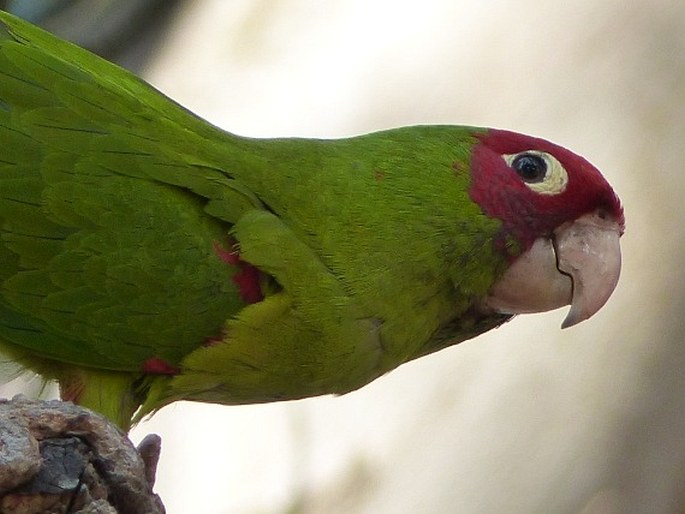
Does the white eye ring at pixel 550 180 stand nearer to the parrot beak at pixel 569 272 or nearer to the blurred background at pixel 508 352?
the parrot beak at pixel 569 272

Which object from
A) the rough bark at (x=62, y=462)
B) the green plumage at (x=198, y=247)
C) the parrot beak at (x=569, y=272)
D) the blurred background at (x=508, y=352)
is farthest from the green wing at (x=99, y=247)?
the blurred background at (x=508, y=352)

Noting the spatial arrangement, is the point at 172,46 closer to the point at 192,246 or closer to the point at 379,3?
the point at 379,3

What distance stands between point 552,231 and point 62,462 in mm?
715

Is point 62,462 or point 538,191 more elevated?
point 538,191

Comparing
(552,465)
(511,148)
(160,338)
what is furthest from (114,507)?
(552,465)

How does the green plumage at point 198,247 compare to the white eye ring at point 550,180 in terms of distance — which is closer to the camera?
the green plumage at point 198,247

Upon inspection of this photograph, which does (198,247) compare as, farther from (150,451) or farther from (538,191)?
(538,191)

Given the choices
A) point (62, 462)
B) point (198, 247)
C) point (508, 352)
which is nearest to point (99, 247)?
point (198, 247)

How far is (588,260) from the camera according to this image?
4.27ft

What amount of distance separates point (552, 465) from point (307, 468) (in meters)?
0.48

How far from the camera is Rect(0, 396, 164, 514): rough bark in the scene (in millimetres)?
813

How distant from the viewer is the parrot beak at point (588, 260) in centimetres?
130

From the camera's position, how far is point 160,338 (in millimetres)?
1163

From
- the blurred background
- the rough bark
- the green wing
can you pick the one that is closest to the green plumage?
the green wing
